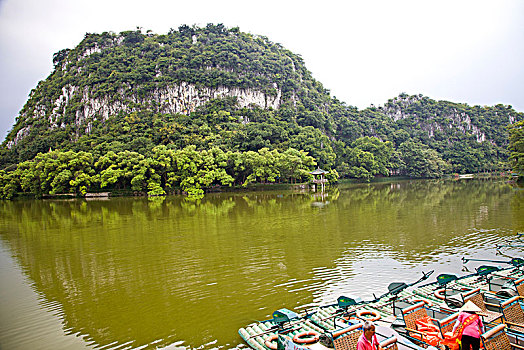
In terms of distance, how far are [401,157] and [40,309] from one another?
84.0 metres

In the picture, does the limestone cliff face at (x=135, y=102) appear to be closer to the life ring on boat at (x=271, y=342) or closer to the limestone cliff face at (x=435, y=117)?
the limestone cliff face at (x=435, y=117)

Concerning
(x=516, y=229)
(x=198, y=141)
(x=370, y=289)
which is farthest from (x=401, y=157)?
(x=370, y=289)

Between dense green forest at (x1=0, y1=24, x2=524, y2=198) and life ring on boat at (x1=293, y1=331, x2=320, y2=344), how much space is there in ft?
138

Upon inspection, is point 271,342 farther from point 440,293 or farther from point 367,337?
point 440,293

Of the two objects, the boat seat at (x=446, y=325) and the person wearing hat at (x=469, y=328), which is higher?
the person wearing hat at (x=469, y=328)

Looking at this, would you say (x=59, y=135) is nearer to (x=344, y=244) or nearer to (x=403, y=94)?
(x=344, y=244)

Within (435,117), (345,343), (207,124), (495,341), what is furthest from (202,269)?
(435,117)

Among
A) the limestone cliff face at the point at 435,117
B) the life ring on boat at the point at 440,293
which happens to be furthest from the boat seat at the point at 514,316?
the limestone cliff face at the point at 435,117

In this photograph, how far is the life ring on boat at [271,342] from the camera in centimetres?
564

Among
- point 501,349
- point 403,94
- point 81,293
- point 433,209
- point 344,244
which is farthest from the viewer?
point 403,94

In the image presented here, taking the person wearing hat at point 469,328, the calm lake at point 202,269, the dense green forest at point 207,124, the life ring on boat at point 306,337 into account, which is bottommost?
the calm lake at point 202,269

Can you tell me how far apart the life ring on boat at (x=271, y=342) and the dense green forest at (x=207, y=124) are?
1648 inches

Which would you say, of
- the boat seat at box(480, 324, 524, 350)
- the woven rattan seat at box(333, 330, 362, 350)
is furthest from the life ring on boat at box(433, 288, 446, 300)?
the woven rattan seat at box(333, 330, 362, 350)

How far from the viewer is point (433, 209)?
74.4 ft
